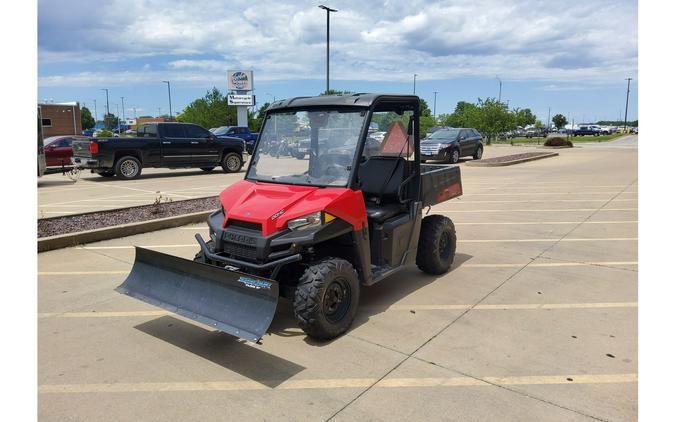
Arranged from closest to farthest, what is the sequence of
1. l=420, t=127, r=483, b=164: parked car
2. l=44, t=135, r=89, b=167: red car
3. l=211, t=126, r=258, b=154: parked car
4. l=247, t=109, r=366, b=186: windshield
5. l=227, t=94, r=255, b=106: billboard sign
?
1. l=247, t=109, r=366, b=186: windshield
2. l=44, t=135, r=89, b=167: red car
3. l=420, t=127, r=483, b=164: parked car
4. l=211, t=126, r=258, b=154: parked car
5. l=227, t=94, r=255, b=106: billboard sign

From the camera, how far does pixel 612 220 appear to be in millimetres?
9531

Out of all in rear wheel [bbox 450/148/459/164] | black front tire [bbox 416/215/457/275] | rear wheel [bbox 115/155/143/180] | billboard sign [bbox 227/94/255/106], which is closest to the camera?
black front tire [bbox 416/215/457/275]

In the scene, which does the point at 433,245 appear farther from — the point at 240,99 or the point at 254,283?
the point at 240,99

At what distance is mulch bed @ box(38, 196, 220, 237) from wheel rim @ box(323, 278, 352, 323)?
5381mm

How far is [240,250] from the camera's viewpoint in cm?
429

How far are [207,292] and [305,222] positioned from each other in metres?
0.99

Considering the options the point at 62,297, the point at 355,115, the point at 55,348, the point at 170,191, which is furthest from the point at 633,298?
the point at 170,191

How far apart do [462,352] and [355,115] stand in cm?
235

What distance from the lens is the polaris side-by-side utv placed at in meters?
4.01

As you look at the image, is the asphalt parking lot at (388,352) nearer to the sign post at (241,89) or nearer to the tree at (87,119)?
the sign post at (241,89)

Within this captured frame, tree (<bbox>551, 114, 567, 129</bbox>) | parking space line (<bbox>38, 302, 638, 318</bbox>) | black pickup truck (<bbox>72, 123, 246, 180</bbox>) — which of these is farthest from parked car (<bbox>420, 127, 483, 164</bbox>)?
tree (<bbox>551, 114, 567, 129</bbox>)

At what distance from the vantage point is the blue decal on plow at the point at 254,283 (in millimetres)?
3713

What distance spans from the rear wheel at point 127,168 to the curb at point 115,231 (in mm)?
8299

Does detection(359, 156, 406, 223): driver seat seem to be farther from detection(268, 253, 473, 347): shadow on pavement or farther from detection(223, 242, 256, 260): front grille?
detection(223, 242, 256, 260): front grille
